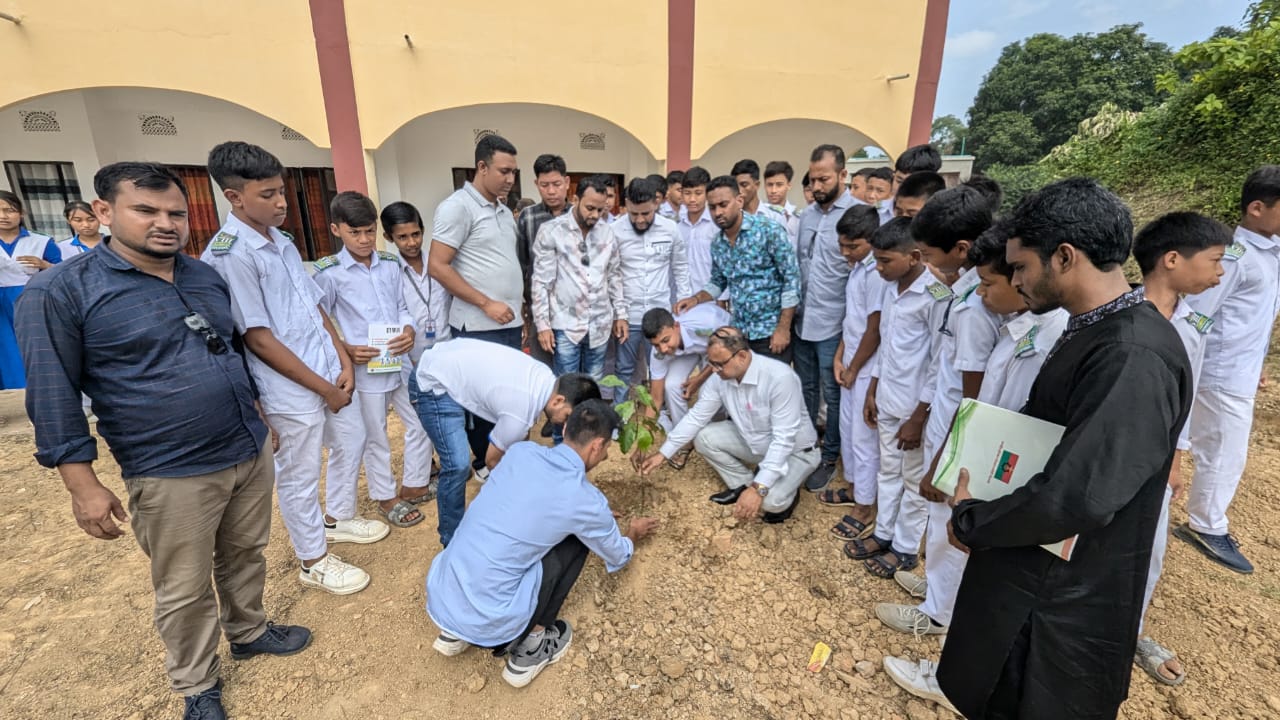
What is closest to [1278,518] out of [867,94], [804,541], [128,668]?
[804,541]

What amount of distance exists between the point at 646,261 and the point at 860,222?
4.71 feet

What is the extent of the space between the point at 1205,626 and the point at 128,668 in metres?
4.38

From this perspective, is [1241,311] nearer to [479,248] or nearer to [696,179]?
[696,179]

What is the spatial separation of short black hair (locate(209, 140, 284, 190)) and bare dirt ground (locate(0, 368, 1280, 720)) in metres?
1.83

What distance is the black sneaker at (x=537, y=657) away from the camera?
206 centimetres

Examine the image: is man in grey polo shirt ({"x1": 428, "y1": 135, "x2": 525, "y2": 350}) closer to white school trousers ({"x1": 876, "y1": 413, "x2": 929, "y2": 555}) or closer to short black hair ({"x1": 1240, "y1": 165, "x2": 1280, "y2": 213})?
white school trousers ({"x1": 876, "y1": 413, "x2": 929, "y2": 555})

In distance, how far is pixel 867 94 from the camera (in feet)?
28.4

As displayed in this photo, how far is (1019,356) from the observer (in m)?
1.63

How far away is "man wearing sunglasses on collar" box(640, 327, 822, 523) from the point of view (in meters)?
2.90

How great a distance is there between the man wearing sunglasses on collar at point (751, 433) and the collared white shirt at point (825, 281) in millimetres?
473

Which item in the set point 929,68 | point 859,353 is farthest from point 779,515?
point 929,68

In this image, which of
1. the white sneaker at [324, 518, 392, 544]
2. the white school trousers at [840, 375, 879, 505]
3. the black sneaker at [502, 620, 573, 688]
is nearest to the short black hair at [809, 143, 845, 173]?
the white school trousers at [840, 375, 879, 505]

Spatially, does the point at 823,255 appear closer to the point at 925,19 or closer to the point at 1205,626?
the point at 1205,626

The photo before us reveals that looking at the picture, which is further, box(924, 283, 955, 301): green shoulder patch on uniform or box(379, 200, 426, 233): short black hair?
box(379, 200, 426, 233): short black hair
